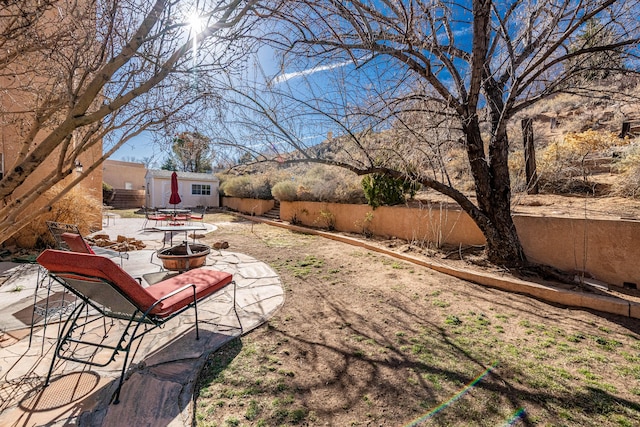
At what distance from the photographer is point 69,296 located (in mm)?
3674

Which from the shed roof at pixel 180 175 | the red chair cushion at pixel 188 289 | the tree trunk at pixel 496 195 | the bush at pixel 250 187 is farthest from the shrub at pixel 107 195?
the tree trunk at pixel 496 195

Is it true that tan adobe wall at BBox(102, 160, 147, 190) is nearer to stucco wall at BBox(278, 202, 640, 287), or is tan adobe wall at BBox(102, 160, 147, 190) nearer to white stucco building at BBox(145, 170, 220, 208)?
white stucco building at BBox(145, 170, 220, 208)

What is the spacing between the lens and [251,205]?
17953mm

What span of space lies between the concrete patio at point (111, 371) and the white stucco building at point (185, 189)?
67.0 ft

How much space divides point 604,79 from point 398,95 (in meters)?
3.45

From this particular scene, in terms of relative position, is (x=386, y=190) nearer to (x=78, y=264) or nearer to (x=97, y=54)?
(x=97, y=54)

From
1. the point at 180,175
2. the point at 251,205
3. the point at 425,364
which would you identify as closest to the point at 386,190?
the point at 425,364

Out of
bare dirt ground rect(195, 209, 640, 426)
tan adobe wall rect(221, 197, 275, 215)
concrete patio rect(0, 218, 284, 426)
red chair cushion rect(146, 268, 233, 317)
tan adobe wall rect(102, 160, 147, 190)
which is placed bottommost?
bare dirt ground rect(195, 209, 640, 426)

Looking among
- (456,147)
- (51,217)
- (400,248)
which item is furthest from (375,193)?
(51,217)

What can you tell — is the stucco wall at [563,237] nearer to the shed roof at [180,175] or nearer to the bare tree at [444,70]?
the bare tree at [444,70]

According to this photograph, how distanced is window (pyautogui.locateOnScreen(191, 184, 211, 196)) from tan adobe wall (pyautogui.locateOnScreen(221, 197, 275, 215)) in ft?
12.5

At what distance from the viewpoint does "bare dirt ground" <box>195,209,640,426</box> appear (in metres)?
1.97

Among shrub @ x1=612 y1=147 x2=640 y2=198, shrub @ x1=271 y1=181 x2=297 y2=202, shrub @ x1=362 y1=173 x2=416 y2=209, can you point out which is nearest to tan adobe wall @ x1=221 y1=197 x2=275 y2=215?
shrub @ x1=271 y1=181 x2=297 y2=202

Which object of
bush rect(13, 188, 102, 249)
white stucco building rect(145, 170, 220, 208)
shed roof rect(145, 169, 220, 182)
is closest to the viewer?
bush rect(13, 188, 102, 249)
